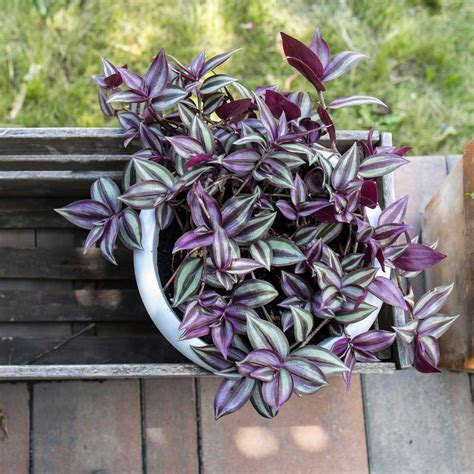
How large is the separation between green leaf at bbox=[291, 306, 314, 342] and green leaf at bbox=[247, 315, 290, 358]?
37 millimetres

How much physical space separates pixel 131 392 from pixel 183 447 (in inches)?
7.3

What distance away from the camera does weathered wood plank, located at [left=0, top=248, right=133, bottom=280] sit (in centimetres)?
137

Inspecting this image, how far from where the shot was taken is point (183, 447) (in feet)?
4.98

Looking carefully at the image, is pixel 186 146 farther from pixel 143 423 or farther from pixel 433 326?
pixel 143 423

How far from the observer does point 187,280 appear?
0.99 metres

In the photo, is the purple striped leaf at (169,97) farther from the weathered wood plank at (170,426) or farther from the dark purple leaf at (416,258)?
the weathered wood plank at (170,426)

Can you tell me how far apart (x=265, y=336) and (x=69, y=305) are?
60cm

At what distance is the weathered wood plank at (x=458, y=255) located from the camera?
1214mm

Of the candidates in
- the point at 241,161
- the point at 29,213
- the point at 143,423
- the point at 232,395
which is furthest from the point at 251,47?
the point at 232,395

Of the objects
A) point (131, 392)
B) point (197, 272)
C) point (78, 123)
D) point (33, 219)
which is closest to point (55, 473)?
point (131, 392)

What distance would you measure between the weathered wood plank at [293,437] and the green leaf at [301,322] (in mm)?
588

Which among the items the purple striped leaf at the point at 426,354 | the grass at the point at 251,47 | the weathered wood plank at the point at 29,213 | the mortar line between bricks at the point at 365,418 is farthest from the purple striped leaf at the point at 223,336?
the grass at the point at 251,47

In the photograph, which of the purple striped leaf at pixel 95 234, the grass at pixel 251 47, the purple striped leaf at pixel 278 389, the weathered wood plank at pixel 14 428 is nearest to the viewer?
the purple striped leaf at pixel 278 389

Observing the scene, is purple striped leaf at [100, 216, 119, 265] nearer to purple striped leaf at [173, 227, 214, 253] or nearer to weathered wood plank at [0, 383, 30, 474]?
purple striped leaf at [173, 227, 214, 253]
